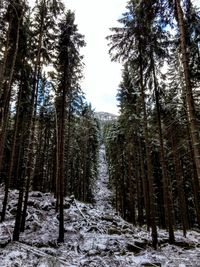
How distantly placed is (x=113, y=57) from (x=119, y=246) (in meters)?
10.5

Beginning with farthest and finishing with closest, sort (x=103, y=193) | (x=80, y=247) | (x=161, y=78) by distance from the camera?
(x=103, y=193), (x=161, y=78), (x=80, y=247)

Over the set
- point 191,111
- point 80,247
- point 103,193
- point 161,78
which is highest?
point 161,78

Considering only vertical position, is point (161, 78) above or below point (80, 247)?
above

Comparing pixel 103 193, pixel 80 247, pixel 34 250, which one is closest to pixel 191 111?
pixel 80 247

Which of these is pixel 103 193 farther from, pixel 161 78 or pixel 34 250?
pixel 34 250

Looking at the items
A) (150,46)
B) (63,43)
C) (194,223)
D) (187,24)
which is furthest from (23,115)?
(194,223)

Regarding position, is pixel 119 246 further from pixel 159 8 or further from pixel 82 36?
pixel 82 36

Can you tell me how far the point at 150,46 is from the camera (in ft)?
48.6

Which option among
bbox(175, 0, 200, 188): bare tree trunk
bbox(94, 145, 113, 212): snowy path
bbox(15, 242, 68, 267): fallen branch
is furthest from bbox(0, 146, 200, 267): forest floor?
→ bbox(94, 145, 113, 212): snowy path

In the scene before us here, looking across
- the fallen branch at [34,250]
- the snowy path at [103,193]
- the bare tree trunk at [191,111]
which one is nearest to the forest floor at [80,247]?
the fallen branch at [34,250]

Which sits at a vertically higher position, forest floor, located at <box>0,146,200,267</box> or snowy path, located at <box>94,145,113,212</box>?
snowy path, located at <box>94,145,113,212</box>

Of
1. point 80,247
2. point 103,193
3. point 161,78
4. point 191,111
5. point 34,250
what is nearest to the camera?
point 191,111

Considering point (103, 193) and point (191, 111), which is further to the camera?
point (103, 193)

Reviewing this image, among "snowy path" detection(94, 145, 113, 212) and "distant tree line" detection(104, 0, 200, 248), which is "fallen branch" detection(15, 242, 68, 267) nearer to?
"distant tree line" detection(104, 0, 200, 248)
